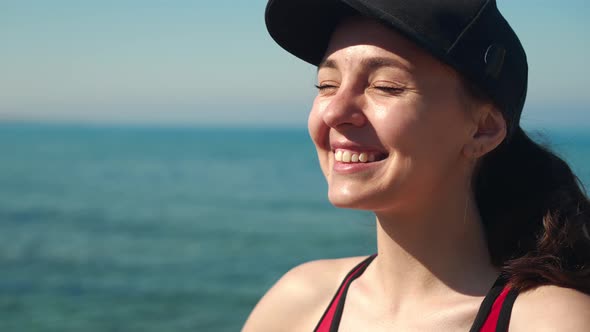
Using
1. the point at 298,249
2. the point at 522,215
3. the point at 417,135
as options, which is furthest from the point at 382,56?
the point at 298,249

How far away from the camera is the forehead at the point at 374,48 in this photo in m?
2.37

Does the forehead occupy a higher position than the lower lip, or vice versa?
the forehead

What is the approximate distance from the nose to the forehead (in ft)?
0.38

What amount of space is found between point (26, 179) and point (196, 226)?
19020 millimetres

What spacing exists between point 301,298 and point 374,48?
106cm

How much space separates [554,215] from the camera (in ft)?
8.57

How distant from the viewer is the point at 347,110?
242 cm

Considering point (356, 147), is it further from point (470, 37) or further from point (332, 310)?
point (332, 310)

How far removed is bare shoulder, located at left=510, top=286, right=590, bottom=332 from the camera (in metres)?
2.22

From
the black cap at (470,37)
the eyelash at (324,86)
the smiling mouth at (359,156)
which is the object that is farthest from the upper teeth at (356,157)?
the black cap at (470,37)

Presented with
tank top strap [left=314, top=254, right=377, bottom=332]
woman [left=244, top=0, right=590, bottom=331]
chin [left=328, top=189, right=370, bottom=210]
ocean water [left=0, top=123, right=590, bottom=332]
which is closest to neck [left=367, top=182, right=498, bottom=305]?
woman [left=244, top=0, right=590, bottom=331]

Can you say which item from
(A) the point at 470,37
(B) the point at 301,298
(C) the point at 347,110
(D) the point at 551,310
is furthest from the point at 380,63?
(B) the point at 301,298

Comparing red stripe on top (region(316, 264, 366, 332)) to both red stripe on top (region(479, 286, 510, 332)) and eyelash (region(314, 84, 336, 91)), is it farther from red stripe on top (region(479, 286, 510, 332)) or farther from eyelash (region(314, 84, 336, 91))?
eyelash (region(314, 84, 336, 91))

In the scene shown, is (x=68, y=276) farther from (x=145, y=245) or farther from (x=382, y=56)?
(x=382, y=56)
